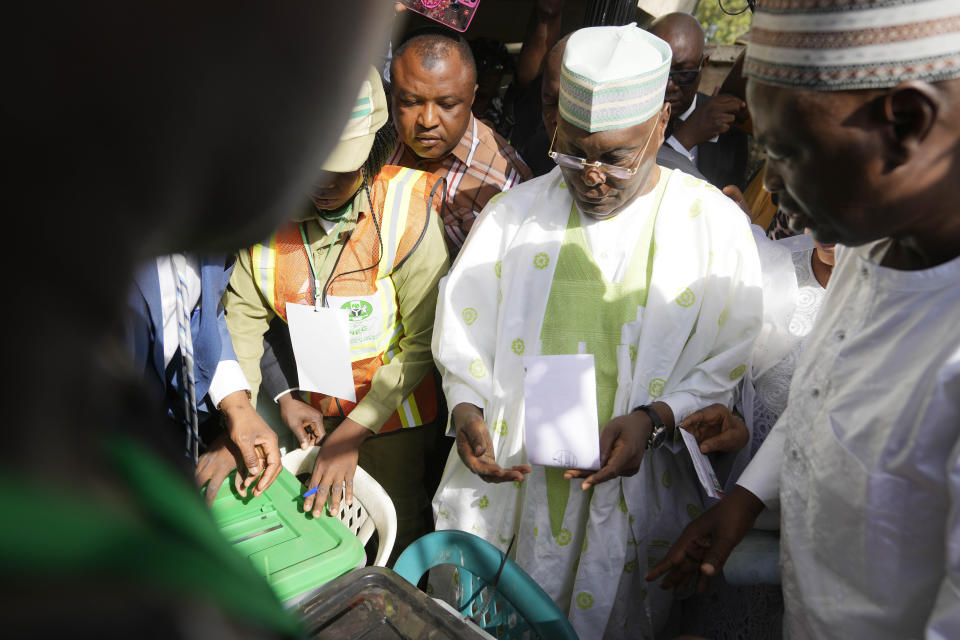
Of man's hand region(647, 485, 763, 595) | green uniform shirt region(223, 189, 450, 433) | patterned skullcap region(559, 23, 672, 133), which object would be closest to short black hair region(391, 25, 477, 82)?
green uniform shirt region(223, 189, 450, 433)

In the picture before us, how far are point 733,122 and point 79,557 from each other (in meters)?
3.84

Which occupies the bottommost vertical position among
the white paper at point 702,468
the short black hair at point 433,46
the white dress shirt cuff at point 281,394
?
the white dress shirt cuff at point 281,394

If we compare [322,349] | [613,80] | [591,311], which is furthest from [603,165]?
[322,349]

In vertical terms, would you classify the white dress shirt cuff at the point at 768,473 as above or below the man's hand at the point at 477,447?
above

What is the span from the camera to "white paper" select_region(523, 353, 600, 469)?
1.81m

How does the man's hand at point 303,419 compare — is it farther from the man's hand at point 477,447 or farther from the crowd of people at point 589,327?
the man's hand at point 477,447

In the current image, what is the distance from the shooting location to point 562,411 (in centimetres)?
184

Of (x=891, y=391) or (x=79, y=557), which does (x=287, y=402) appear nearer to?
(x=891, y=391)

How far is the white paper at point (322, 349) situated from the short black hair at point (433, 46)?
136 cm

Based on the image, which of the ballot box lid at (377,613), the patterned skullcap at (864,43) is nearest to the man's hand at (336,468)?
the ballot box lid at (377,613)

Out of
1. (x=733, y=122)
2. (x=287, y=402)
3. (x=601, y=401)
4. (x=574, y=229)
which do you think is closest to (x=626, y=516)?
(x=601, y=401)

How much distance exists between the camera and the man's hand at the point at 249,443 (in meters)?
1.98

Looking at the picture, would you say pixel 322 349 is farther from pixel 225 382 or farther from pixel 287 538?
pixel 287 538

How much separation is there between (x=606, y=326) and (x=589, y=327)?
56 mm
